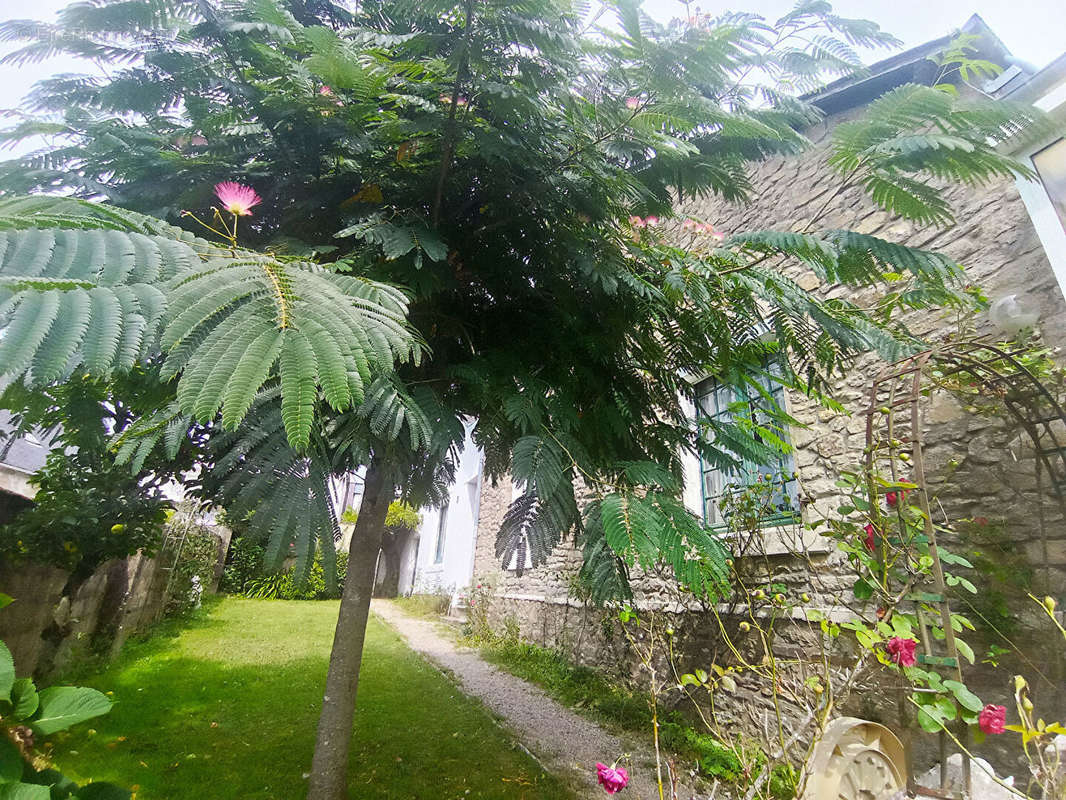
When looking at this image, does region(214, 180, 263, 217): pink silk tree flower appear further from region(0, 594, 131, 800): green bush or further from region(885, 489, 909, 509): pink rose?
region(885, 489, 909, 509): pink rose

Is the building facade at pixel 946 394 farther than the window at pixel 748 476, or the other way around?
the window at pixel 748 476

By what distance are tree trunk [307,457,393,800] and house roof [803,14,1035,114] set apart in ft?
13.9

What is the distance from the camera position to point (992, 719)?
1679 mm

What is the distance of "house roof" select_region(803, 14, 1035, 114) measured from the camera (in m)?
3.55

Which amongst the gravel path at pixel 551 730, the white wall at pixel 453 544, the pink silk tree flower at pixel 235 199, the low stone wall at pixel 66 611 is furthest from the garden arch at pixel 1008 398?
the white wall at pixel 453 544

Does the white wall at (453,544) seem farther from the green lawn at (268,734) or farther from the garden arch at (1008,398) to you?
the garden arch at (1008,398)

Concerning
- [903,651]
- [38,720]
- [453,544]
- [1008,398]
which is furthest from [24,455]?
[453,544]

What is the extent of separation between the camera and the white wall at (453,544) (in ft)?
35.9

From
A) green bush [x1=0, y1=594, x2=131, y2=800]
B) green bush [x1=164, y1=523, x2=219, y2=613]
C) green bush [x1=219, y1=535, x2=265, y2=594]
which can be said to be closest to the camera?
green bush [x1=0, y1=594, x2=131, y2=800]

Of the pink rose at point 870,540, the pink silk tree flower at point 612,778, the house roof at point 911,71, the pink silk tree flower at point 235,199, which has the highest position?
the house roof at point 911,71

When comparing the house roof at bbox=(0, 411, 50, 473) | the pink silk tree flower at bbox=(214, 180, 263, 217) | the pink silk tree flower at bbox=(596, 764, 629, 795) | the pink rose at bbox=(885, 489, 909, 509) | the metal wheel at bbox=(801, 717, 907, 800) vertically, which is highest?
the pink silk tree flower at bbox=(214, 180, 263, 217)

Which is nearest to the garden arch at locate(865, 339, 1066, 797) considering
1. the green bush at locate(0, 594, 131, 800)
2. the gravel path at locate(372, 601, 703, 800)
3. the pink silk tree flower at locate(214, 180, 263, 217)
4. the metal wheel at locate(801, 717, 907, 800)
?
the metal wheel at locate(801, 717, 907, 800)

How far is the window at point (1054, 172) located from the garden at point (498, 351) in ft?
2.16

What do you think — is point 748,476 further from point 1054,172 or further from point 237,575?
point 237,575
